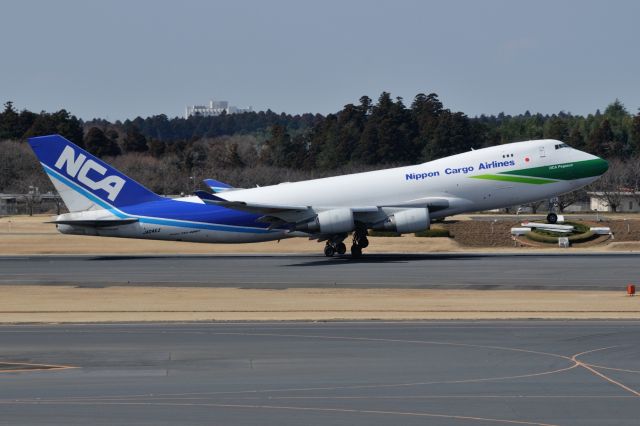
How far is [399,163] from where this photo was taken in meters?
150

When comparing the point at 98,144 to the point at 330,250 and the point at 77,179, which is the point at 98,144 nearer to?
the point at 77,179

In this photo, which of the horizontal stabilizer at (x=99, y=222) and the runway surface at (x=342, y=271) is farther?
the horizontal stabilizer at (x=99, y=222)

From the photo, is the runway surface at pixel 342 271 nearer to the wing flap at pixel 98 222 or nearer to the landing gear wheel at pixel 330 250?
the landing gear wheel at pixel 330 250

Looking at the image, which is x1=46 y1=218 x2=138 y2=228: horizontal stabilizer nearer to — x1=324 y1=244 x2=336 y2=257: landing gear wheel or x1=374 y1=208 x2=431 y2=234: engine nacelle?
x1=324 y1=244 x2=336 y2=257: landing gear wheel

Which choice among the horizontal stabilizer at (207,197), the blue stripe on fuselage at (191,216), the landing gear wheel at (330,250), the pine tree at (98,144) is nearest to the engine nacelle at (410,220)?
the landing gear wheel at (330,250)

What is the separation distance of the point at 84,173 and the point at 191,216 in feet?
20.3

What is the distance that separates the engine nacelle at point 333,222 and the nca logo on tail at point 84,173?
1075 cm

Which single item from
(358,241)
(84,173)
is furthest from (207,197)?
(358,241)

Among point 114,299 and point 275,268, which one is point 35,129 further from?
point 114,299

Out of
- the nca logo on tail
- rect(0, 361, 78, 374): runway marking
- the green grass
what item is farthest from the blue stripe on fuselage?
rect(0, 361, 78, 374): runway marking

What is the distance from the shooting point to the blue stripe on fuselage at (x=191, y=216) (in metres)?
55.3

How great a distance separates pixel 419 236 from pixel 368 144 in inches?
3364

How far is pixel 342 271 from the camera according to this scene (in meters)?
47.8

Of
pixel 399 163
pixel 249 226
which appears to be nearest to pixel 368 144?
pixel 399 163
